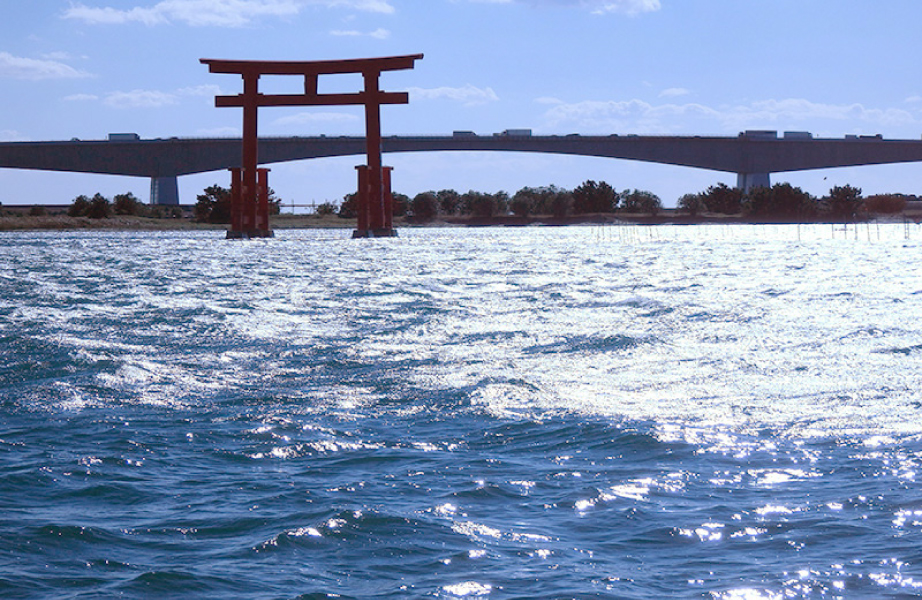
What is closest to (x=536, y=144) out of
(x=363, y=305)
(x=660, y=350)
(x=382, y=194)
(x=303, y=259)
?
(x=382, y=194)

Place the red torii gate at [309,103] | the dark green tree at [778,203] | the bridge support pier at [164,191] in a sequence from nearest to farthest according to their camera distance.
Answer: the red torii gate at [309,103], the bridge support pier at [164,191], the dark green tree at [778,203]

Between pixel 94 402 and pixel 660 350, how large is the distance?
633cm

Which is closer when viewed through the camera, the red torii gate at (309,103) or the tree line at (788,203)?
the red torii gate at (309,103)

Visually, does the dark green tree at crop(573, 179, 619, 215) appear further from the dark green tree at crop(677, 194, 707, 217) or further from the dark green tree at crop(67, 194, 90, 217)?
the dark green tree at crop(67, 194, 90, 217)

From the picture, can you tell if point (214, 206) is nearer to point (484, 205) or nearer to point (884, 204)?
point (484, 205)

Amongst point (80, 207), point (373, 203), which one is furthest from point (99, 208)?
point (373, 203)

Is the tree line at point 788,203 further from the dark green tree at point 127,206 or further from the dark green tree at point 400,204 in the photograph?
the dark green tree at point 127,206

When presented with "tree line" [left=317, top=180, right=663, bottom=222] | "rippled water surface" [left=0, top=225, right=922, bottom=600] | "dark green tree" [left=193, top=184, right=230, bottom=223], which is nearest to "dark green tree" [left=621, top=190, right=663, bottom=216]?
"tree line" [left=317, top=180, right=663, bottom=222]

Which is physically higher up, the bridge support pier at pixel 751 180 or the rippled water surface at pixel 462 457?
the bridge support pier at pixel 751 180

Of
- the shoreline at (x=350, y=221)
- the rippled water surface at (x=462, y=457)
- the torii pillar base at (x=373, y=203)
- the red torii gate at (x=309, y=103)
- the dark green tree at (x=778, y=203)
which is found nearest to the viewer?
the rippled water surface at (x=462, y=457)

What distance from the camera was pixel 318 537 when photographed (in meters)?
5.61

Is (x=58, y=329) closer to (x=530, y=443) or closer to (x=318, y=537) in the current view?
(x=530, y=443)

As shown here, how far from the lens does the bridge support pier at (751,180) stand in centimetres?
10071

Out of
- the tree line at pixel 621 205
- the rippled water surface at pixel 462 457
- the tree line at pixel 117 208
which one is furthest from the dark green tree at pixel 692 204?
the rippled water surface at pixel 462 457
